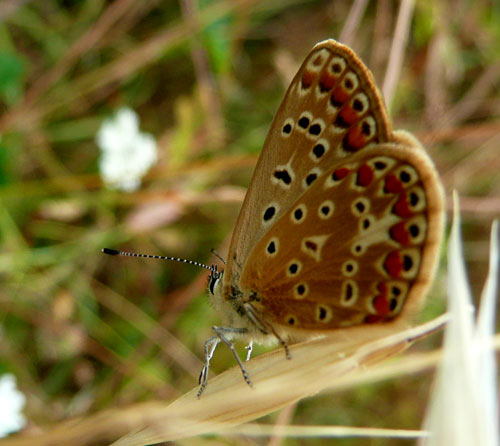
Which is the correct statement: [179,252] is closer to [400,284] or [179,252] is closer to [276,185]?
[276,185]

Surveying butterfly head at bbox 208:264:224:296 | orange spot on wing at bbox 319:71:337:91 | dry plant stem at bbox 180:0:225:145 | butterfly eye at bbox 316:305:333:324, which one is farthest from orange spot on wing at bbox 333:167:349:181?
dry plant stem at bbox 180:0:225:145

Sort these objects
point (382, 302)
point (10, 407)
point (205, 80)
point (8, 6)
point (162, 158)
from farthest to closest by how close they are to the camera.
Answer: point (205, 80) < point (162, 158) < point (8, 6) < point (10, 407) < point (382, 302)

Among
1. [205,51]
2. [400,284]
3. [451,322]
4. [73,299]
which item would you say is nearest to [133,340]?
[73,299]

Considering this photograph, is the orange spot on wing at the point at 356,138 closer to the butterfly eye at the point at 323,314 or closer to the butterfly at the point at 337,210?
the butterfly at the point at 337,210

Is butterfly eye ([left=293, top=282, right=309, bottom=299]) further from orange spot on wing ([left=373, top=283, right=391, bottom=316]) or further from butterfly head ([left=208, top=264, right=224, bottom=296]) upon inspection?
butterfly head ([left=208, top=264, right=224, bottom=296])

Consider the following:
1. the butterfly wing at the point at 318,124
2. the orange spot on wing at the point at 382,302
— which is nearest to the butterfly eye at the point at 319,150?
the butterfly wing at the point at 318,124

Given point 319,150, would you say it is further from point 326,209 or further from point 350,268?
point 350,268

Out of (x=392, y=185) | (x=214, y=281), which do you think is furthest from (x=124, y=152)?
(x=392, y=185)

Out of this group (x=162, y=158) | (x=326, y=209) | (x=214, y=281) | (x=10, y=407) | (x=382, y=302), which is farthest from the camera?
(x=162, y=158)
